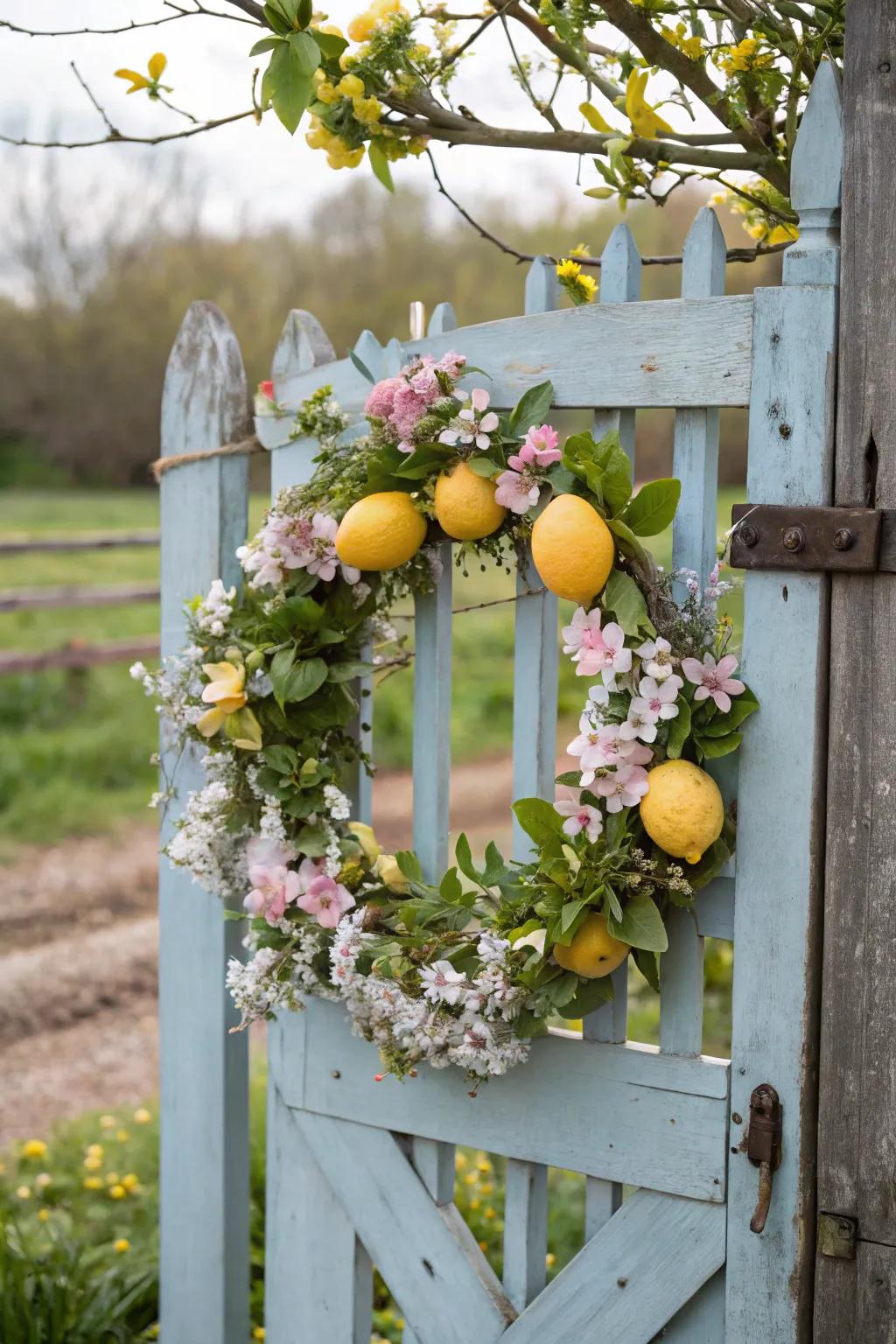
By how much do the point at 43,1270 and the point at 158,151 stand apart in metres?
15.8

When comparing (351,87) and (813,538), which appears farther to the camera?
(351,87)

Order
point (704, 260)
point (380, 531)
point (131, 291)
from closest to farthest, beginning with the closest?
1. point (704, 260)
2. point (380, 531)
3. point (131, 291)

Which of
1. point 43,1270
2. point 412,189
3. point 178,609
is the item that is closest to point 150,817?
point 43,1270

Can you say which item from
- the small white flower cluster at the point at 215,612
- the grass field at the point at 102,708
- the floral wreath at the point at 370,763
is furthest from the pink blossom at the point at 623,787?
the grass field at the point at 102,708

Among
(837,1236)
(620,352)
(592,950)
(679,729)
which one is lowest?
(837,1236)

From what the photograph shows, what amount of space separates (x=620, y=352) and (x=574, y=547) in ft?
0.99

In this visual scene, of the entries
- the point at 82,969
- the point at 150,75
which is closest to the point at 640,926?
the point at 150,75

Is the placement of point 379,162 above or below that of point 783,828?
above

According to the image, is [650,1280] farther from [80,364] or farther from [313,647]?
[80,364]

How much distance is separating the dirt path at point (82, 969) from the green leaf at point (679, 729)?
2948 millimetres

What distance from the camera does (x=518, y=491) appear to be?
60.0 inches

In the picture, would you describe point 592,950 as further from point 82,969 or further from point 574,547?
point 82,969

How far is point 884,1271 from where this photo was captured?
1.45m

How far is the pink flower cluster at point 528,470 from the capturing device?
1.50 metres
